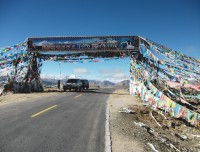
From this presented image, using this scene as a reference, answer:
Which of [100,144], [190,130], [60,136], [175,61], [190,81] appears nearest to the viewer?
[100,144]

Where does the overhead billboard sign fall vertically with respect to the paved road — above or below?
above

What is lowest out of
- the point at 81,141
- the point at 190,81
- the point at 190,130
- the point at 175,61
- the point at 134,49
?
the point at 190,130

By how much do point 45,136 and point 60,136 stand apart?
48 centimetres

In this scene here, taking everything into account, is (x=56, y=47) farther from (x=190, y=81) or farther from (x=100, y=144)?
(x=100, y=144)

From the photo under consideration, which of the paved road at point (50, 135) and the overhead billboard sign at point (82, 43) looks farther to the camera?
the overhead billboard sign at point (82, 43)

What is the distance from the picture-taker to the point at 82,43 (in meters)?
28.7

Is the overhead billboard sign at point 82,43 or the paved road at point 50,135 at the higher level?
the overhead billboard sign at point 82,43

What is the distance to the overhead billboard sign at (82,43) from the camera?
28000mm

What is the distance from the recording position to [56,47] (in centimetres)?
2892

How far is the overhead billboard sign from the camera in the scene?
28.0m

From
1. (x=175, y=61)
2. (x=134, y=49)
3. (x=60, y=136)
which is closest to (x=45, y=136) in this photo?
(x=60, y=136)

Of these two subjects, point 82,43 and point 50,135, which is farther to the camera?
point 82,43

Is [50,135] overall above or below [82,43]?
below

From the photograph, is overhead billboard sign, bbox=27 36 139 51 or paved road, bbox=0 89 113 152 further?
overhead billboard sign, bbox=27 36 139 51
